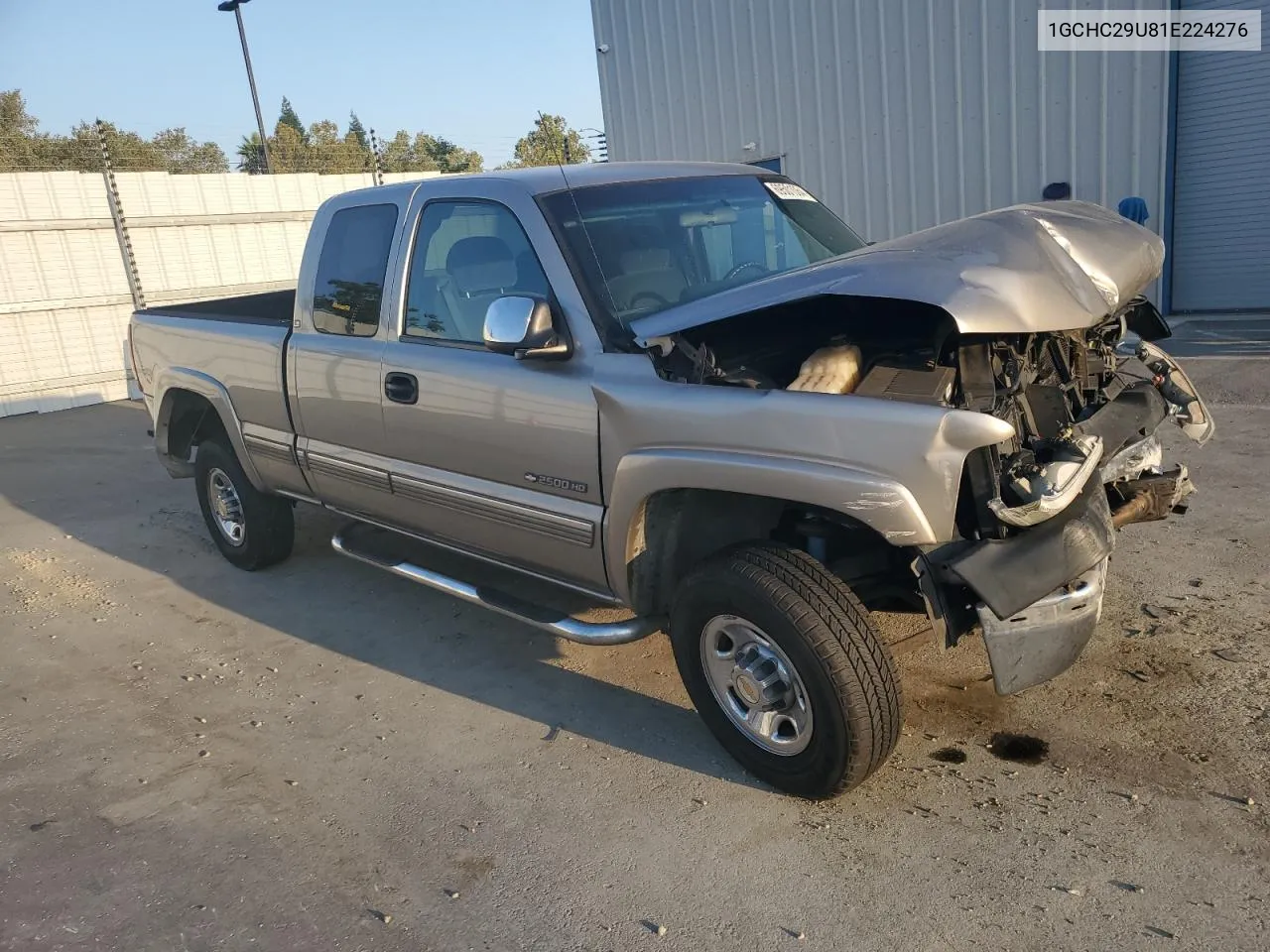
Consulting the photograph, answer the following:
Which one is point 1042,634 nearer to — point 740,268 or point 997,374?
point 997,374

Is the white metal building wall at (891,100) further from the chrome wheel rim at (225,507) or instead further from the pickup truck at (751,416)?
the chrome wheel rim at (225,507)

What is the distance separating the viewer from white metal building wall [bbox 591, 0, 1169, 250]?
10320 mm

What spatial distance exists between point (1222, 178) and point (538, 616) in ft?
33.1

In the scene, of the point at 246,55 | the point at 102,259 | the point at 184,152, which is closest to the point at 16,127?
the point at 184,152

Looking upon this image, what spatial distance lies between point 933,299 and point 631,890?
186 centimetres

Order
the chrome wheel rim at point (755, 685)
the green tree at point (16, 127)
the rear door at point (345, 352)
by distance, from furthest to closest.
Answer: the green tree at point (16, 127) → the rear door at point (345, 352) → the chrome wheel rim at point (755, 685)

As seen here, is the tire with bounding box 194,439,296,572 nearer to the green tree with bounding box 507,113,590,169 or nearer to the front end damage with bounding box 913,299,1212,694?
the front end damage with bounding box 913,299,1212,694

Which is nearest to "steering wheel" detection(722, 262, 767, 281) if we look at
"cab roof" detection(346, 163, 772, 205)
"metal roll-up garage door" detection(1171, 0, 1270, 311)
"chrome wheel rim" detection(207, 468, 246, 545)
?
"cab roof" detection(346, 163, 772, 205)

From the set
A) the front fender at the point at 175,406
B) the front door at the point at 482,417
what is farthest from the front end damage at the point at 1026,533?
the front fender at the point at 175,406

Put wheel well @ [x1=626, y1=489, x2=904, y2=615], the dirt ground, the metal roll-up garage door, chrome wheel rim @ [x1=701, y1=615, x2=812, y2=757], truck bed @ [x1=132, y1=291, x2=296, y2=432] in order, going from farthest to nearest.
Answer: the metal roll-up garage door, truck bed @ [x1=132, y1=291, x2=296, y2=432], wheel well @ [x1=626, y1=489, x2=904, y2=615], chrome wheel rim @ [x1=701, y1=615, x2=812, y2=757], the dirt ground

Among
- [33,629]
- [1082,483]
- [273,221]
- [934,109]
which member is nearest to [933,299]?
[1082,483]

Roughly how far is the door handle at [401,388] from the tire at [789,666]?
1520 mm

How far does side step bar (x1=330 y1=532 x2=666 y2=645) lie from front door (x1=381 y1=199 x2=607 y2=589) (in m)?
0.16

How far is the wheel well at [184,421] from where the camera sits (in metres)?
5.87
